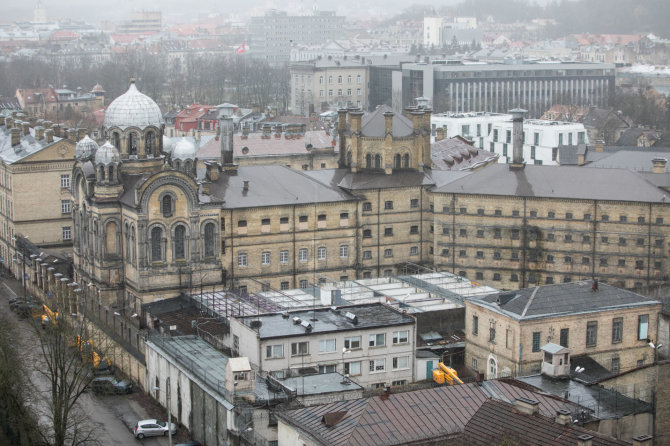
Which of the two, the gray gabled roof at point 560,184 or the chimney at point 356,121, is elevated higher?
the chimney at point 356,121

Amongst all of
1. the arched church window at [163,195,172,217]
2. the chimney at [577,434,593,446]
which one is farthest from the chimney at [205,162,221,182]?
the chimney at [577,434,593,446]

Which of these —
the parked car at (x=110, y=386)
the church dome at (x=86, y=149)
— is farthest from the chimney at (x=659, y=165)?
the parked car at (x=110, y=386)

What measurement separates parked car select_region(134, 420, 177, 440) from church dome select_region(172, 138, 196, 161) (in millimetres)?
27850

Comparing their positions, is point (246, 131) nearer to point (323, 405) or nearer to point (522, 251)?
point (522, 251)

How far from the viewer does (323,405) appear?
57.1m

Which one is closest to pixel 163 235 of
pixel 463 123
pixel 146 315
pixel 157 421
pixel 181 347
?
pixel 146 315

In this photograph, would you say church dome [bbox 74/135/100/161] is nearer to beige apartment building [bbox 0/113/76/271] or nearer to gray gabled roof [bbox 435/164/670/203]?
beige apartment building [bbox 0/113/76/271]

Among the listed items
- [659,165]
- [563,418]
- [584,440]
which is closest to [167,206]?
[659,165]

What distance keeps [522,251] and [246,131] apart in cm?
4308

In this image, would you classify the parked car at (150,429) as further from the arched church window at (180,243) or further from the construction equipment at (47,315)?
the arched church window at (180,243)

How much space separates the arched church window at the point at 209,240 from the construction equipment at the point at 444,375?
23.9 metres

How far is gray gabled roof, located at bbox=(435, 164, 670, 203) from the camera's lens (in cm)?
9469

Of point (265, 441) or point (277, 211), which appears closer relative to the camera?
point (265, 441)

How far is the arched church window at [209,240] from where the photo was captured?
91500 mm
